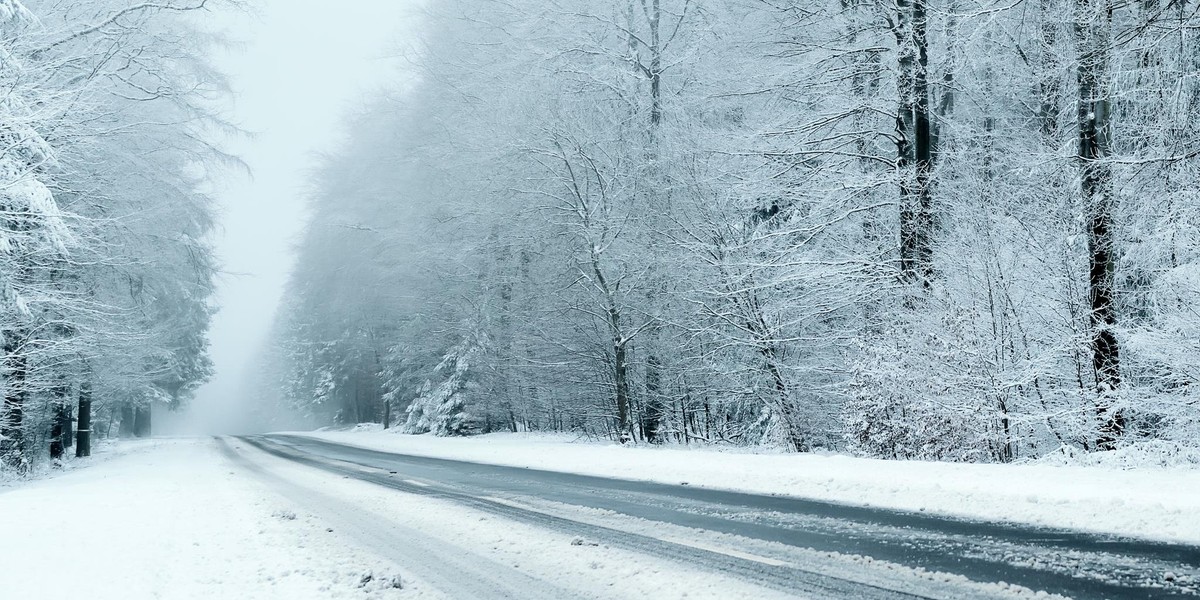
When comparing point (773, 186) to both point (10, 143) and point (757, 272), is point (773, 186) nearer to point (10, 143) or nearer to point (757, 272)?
point (757, 272)

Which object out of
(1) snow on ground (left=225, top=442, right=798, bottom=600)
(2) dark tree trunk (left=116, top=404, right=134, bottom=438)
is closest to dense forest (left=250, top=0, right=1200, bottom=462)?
(1) snow on ground (left=225, top=442, right=798, bottom=600)

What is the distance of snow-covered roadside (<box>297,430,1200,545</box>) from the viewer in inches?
207

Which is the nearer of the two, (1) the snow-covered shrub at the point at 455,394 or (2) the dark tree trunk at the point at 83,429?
(2) the dark tree trunk at the point at 83,429

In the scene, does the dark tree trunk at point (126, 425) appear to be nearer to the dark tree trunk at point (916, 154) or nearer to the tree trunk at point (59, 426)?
the tree trunk at point (59, 426)

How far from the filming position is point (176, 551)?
6074mm

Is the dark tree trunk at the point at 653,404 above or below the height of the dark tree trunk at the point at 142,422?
above

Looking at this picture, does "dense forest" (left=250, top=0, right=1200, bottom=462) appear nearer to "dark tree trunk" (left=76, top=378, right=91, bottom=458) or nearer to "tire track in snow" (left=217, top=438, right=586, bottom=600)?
"dark tree trunk" (left=76, top=378, right=91, bottom=458)

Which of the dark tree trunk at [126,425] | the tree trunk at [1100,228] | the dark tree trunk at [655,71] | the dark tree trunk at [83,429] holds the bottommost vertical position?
the dark tree trunk at [126,425]

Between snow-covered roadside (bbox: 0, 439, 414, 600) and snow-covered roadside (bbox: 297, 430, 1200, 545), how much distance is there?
4281mm

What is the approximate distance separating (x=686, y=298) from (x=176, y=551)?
11.2 meters

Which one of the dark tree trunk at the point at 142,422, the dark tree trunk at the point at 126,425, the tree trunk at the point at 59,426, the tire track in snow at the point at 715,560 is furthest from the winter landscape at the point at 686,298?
the dark tree trunk at the point at 126,425

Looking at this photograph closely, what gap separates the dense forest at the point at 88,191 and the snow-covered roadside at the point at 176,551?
5.16 meters

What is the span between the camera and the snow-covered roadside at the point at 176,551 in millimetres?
4699

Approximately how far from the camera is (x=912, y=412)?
10.9 metres
